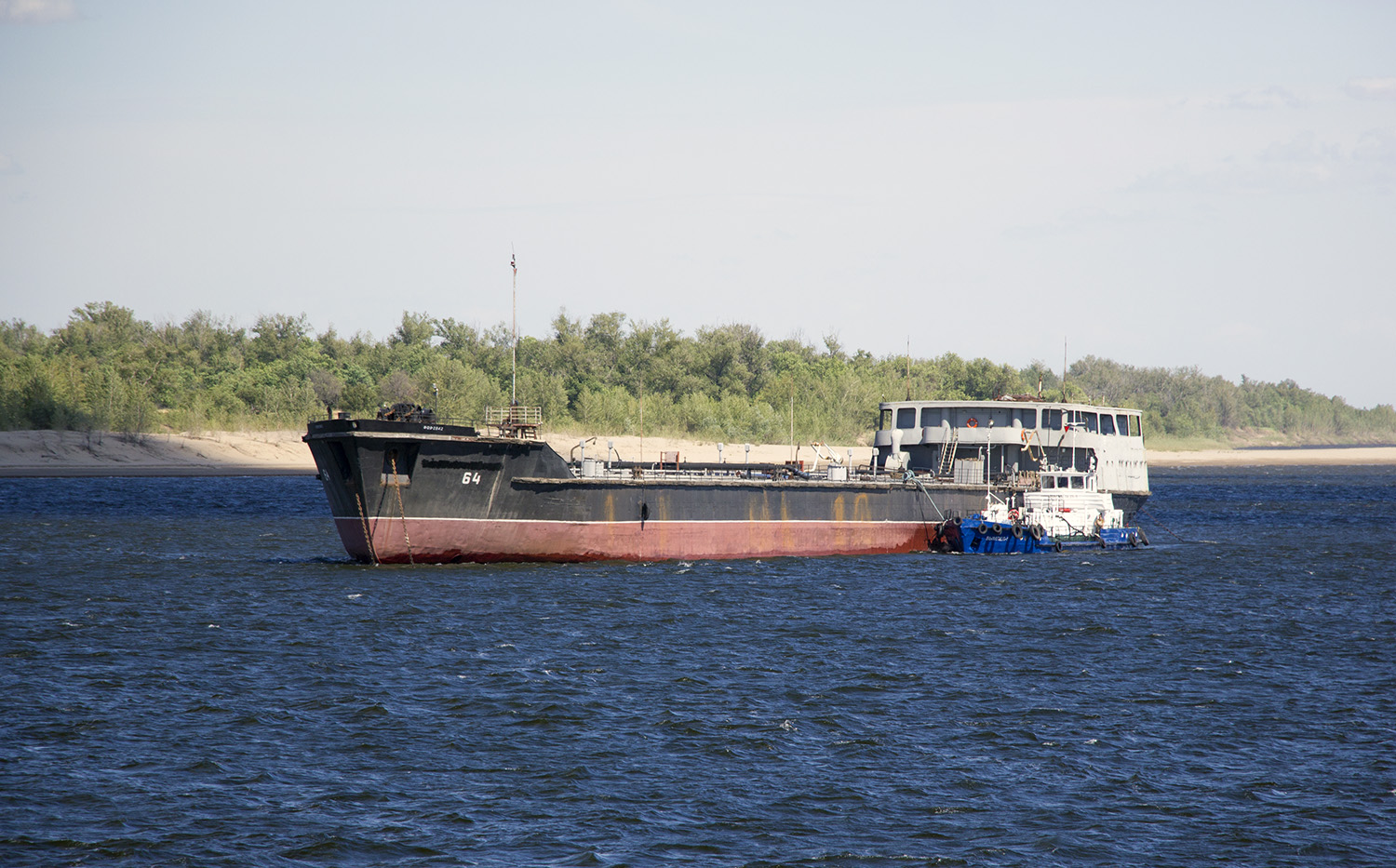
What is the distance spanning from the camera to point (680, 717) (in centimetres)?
2222

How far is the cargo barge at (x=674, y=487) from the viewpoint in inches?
1458

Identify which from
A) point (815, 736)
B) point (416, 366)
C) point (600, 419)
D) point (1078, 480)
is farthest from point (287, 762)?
point (416, 366)

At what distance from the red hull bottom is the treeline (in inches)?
2006

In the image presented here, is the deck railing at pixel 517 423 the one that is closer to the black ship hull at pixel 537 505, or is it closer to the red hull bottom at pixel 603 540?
the black ship hull at pixel 537 505

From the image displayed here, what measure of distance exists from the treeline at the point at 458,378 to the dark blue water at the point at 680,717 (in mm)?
63627

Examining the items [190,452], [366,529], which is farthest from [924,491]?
[190,452]

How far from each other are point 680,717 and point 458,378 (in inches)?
4045

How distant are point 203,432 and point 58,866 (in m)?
103

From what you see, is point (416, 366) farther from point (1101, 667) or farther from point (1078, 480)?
point (1101, 667)

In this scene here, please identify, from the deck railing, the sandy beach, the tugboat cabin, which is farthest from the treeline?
the deck railing

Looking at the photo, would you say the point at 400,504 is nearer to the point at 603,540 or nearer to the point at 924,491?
the point at 603,540

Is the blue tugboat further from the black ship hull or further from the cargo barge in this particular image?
the black ship hull

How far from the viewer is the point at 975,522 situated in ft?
162

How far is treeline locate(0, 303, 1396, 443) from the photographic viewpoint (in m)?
109
